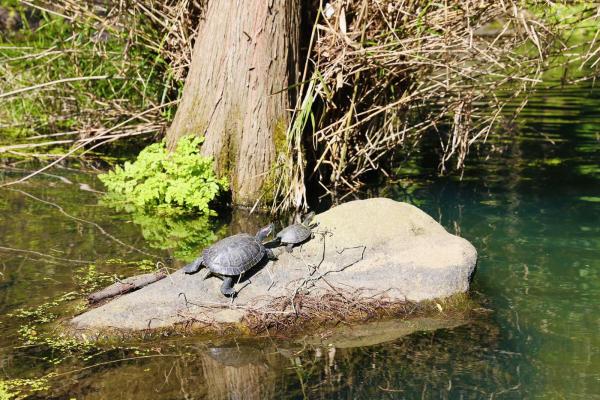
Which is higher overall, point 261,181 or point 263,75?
point 263,75

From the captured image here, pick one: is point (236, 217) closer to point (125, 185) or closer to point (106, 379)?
point (125, 185)

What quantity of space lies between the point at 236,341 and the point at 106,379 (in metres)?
0.98

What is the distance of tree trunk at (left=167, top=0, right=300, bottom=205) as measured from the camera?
844 cm

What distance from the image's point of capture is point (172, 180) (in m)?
8.60

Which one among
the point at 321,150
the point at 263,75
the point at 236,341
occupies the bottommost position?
the point at 236,341

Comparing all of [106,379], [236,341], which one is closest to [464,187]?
[236,341]

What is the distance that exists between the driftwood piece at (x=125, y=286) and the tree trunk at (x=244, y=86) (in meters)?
2.67

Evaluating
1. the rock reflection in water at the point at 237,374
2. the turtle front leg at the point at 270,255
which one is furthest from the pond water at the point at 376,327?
the turtle front leg at the point at 270,255

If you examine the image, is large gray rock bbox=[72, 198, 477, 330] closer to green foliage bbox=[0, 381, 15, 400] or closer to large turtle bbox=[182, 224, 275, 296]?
large turtle bbox=[182, 224, 275, 296]

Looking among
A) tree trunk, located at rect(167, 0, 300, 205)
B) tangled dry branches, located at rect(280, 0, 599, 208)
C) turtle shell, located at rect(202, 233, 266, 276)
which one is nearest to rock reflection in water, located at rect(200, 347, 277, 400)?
turtle shell, located at rect(202, 233, 266, 276)

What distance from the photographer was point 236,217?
27.9 feet

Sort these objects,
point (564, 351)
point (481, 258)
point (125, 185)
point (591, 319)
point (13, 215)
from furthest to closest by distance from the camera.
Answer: point (125, 185) < point (13, 215) < point (481, 258) < point (591, 319) < point (564, 351)

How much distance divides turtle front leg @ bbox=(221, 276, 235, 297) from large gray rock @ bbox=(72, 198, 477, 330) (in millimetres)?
58

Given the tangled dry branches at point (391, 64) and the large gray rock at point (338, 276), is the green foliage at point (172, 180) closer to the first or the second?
the tangled dry branches at point (391, 64)
